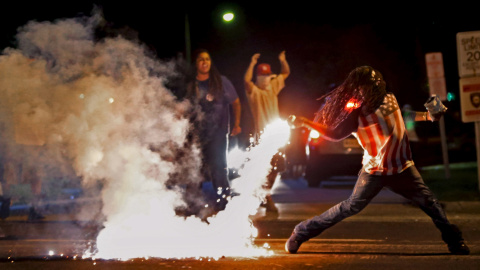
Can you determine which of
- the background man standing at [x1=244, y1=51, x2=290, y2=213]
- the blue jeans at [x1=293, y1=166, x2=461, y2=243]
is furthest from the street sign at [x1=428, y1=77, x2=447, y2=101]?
the blue jeans at [x1=293, y1=166, x2=461, y2=243]

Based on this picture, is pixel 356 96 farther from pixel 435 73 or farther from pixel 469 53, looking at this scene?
pixel 435 73

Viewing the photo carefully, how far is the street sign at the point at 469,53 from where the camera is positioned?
10.6m

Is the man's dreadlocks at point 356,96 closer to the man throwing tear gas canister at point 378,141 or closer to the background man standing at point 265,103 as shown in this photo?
the man throwing tear gas canister at point 378,141

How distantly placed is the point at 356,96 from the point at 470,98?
17.7ft

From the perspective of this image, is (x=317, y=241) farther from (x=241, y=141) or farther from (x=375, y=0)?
(x=375, y=0)

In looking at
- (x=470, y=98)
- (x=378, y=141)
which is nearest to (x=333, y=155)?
(x=470, y=98)

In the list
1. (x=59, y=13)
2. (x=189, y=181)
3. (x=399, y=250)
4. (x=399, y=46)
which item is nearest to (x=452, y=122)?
(x=399, y=46)

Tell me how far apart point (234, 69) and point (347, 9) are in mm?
4612

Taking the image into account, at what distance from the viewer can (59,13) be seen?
1423 cm

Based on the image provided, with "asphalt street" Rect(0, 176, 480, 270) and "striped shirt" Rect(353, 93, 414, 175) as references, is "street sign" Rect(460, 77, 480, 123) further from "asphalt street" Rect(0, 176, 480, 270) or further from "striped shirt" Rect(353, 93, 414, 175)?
"striped shirt" Rect(353, 93, 414, 175)

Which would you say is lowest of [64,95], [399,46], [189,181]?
[189,181]

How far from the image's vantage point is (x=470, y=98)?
10.7 meters

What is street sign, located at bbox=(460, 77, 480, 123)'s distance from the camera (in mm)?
10695

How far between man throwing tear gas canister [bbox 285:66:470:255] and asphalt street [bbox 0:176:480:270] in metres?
0.41
